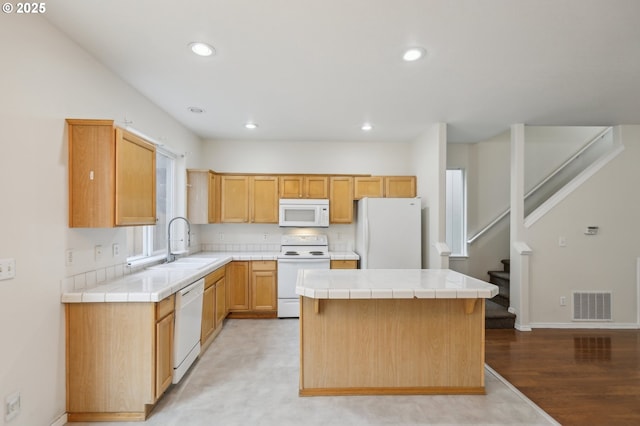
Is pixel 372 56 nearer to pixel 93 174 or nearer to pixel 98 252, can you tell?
pixel 93 174

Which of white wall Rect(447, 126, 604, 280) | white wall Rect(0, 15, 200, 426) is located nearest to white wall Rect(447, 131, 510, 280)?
white wall Rect(447, 126, 604, 280)

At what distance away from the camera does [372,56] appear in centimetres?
237

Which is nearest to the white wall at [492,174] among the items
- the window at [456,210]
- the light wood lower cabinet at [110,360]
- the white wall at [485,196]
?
the white wall at [485,196]

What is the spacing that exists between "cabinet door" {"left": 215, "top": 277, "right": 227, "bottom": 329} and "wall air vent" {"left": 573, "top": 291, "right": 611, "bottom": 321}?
460 cm

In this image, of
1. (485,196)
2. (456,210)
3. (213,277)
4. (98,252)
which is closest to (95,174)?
(98,252)

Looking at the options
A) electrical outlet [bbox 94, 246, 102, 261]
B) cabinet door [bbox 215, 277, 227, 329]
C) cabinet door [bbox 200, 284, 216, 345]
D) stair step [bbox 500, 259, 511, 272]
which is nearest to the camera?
electrical outlet [bbox 94, 246, 102, 261]

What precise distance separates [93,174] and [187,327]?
145 centimetres

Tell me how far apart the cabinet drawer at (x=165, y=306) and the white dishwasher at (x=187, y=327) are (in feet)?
0.20

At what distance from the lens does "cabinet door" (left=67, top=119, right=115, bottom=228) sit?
2.18 meters

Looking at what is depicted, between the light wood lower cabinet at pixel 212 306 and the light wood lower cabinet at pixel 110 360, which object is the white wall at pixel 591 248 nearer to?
the light wood lower cabinet at pixel 212 306

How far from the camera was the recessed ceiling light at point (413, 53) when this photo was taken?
2264mm

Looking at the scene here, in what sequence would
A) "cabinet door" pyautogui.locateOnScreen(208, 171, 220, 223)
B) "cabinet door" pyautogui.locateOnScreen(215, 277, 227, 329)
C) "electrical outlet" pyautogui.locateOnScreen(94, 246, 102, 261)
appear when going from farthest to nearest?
"cabinet door" pyautogui.locateOnScreen(208, 171, 220, 223)
"cabinet door" pyautogui.locateOnScreen(215, 277, 227, 329)
"electrical outlet" pyautogui.locateOnScreen(94, 246, 102, 261)

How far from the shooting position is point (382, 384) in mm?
2512

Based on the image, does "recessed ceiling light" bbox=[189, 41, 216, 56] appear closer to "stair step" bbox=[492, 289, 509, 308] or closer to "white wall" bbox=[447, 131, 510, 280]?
"white wall" bbox=[447, 131, 510, 280]
